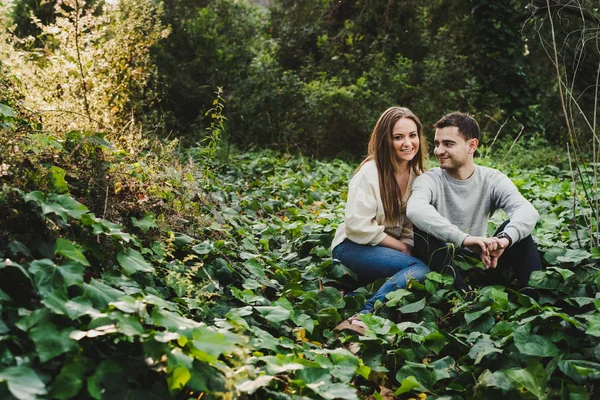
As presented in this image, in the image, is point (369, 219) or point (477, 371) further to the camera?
point (369, 219)

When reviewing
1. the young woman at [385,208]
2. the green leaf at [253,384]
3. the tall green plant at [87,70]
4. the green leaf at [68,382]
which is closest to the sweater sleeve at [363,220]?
the young woman at [385,208]

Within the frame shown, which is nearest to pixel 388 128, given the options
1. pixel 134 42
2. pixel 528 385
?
pixel 528 385

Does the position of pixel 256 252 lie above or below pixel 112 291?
below

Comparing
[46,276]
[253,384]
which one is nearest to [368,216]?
[253,384]

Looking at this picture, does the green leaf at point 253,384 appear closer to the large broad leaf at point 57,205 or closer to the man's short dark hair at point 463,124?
the large broad leaf at point 57,205

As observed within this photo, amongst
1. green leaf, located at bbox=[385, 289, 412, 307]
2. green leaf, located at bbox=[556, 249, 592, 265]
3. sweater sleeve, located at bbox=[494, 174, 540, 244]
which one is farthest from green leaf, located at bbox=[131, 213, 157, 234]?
green leaf, located at bbox=[556, 249, 592, 265]

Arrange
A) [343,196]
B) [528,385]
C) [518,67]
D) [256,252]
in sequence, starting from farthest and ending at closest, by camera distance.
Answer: [518,67] → [343,196] → [256,252] → [528,385]

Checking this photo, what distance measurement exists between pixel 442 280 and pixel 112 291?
1909mm

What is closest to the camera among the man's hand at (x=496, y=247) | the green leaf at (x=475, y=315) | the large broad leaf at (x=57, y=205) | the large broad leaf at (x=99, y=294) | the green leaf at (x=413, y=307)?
the large broad leaf at (x=99, y=294)

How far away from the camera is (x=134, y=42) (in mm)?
6863

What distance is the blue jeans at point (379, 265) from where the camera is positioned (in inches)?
129

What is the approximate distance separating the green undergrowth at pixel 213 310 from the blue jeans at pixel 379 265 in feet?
0.29

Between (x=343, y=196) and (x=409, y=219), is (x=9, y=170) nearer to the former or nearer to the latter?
(x=409, y=219)

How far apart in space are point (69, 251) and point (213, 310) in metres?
0.95
